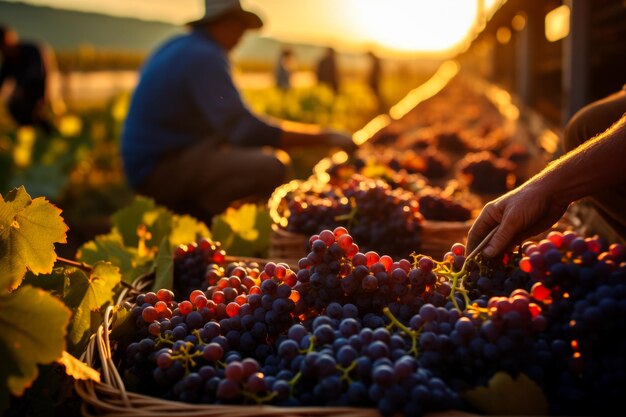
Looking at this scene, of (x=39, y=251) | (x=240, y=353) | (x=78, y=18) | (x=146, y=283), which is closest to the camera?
(x=240, y=353)

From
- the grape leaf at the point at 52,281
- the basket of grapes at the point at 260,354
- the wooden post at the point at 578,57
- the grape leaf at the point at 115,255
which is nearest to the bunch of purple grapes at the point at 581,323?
A: the basket of grapes at the point at 260,354

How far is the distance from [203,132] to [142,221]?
2245mm

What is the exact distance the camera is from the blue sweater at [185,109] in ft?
14.9

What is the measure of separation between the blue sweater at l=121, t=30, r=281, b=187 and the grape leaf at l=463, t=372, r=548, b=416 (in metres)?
3.54

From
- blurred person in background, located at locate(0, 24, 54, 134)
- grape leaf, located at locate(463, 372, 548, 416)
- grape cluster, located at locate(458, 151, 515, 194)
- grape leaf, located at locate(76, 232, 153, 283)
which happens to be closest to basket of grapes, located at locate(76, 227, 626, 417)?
grape leaf, located at locate(463, 372, 548, 416)

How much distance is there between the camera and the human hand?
1.52 meters

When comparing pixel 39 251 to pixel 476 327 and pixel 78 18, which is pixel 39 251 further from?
pixel 78 18

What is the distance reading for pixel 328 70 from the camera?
2198 centimetres

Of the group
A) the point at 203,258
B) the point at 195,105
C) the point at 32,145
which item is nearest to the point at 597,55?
the point at 195,105

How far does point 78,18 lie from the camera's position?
5758 inches

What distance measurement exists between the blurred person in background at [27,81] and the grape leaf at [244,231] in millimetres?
8020

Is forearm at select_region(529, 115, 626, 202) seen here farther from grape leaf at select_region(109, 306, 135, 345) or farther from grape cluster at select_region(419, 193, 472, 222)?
grape cluster at select_region(419, 193, 472, 222)

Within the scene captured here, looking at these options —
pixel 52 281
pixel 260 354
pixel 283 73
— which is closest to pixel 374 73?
pixel 283 73

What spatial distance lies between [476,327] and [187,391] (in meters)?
0.56
